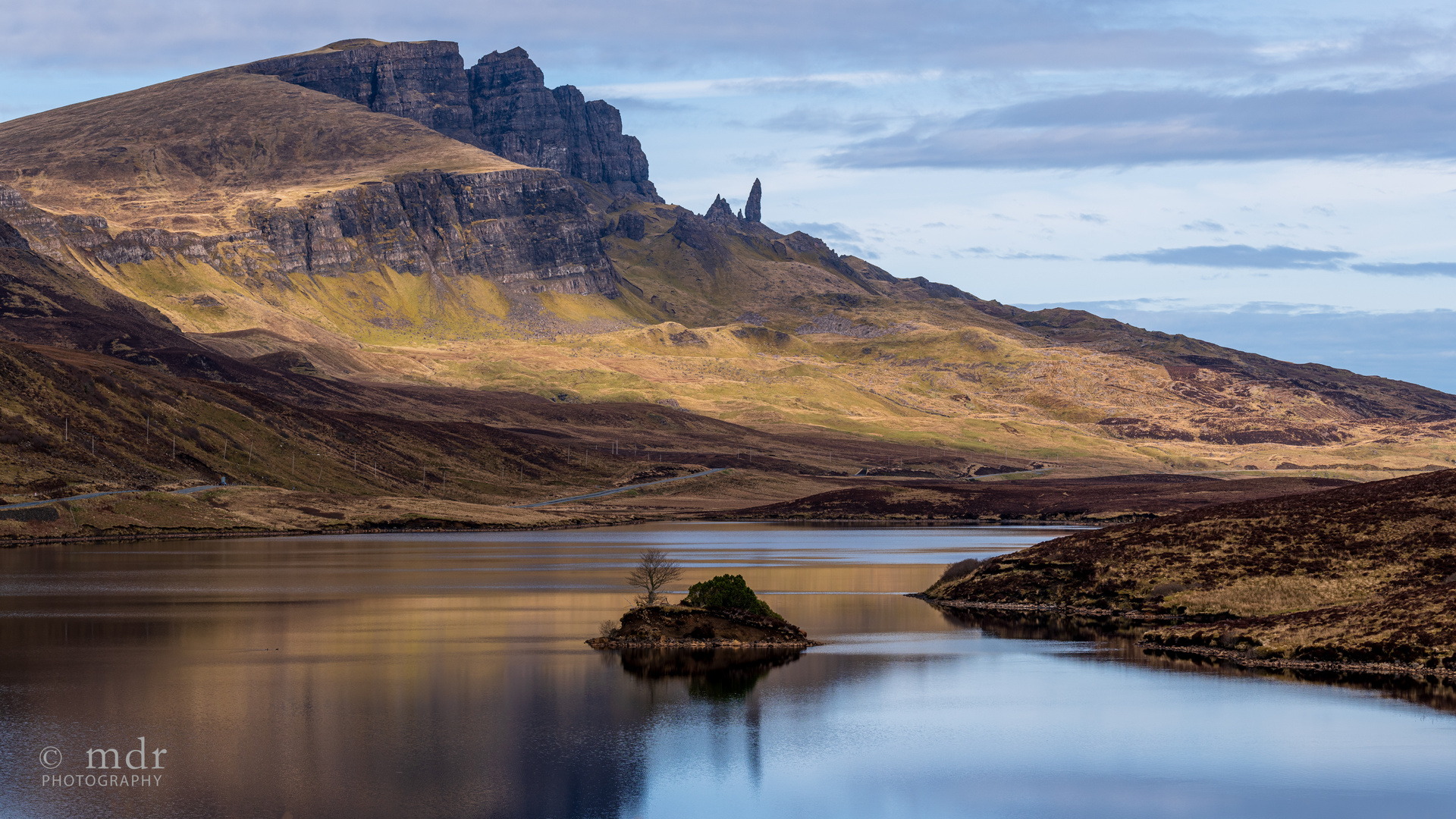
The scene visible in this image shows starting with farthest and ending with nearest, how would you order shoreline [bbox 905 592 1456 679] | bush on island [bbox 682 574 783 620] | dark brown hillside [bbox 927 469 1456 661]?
1. bush on island [bbox 682 574 783 620]
2. dark brown hillside [bbox 927 469 1456 661]
3. shoreline [bbox 905 592 1456 679]

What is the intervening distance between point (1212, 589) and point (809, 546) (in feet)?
248

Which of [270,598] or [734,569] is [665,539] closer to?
[734,569]

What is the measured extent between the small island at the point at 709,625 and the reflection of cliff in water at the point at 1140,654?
12.9 meters

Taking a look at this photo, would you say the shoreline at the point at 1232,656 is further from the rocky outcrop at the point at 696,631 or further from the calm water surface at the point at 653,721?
the rocky outcrop at the point at 696,631

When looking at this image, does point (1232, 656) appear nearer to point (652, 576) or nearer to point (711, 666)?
point (711, 666)

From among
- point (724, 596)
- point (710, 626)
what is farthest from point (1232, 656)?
point (710, 626)

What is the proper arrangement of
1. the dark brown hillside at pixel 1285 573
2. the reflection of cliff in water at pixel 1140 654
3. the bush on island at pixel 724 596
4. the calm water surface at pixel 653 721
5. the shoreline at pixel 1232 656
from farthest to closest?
the bush on island at pixel 724 596
the dark brown hillside at pixel 1285 573
the shoreline at pixel 1232 656
the reflection of cliff in water at pixel 1140 654
the calm water surface at pixel 653 721

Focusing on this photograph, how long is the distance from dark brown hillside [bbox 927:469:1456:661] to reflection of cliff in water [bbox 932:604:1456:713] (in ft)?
7.53

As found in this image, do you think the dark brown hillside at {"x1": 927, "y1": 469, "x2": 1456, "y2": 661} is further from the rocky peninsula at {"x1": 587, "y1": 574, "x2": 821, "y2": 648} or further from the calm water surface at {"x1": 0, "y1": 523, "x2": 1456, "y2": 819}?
the rocky peninsula at {"x1": 587, "y1": 574, "x2": 821, "y2": 648}

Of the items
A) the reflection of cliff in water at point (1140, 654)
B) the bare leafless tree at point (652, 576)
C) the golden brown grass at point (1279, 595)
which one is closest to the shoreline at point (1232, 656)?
the reflection of cliff in water at point (1140, 654)

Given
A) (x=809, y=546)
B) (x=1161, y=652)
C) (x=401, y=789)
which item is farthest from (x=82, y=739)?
(x=809, y=546)

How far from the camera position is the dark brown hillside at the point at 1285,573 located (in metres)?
59.6

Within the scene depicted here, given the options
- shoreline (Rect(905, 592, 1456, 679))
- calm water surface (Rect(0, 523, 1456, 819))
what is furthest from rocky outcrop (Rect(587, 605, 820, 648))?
shoreline (Rect(905, 592, 1456, 679))

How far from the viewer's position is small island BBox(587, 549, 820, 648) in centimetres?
6362
